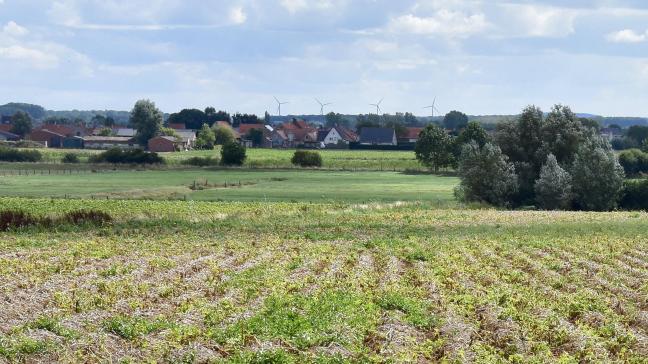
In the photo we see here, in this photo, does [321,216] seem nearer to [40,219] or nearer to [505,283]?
[40,219]

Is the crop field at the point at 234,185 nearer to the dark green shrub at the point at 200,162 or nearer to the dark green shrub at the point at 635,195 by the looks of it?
the dark green shrub at the point at 200,162

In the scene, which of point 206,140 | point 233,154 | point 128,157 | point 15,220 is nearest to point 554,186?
point 15,220

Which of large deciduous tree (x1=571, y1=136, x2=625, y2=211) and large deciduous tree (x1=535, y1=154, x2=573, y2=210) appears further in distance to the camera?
large deciduous tree (x1=571, y1=136, x2=625, y2=211)

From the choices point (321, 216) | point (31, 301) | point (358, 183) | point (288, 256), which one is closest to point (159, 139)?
point (358, 183)

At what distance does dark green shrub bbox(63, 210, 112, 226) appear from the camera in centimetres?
5206

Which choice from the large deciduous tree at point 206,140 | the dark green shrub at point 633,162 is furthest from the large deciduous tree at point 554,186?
the large deciduous tree at point 206,140

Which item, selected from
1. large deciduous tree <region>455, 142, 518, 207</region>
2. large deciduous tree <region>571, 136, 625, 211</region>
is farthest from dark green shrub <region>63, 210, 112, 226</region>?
large deciduous tree <region>571, 136, 625, 211</region>

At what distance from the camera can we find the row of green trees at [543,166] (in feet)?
263

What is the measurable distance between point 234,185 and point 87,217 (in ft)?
141

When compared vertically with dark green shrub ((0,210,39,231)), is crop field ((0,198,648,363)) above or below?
above

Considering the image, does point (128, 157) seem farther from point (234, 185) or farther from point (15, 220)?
point (15, 220)

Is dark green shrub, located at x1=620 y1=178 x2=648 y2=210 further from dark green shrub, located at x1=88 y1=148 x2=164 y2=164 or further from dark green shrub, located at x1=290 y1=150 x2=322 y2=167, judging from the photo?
dark green shrub, located at x1=88 y1=148 x2=164 y2=164

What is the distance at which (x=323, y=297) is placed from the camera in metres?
23.6

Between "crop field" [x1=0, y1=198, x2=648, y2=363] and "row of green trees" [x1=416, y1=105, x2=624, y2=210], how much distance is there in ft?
112
